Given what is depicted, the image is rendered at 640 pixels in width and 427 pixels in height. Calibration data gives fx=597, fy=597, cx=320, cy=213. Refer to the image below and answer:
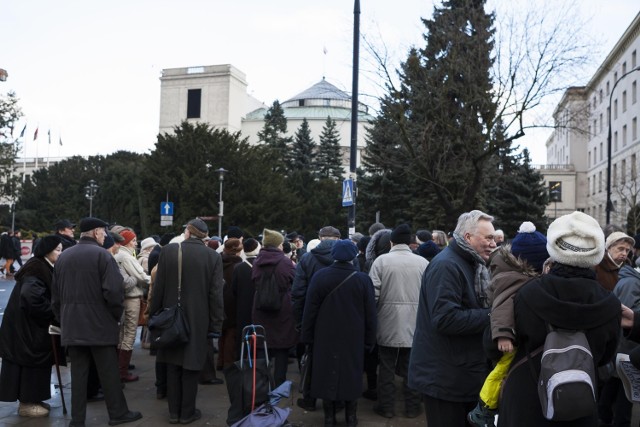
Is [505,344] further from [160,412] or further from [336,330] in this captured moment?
[160,412]

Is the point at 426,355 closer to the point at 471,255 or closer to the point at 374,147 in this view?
the point at 471,255

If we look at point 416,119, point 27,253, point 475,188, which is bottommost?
point 27,253

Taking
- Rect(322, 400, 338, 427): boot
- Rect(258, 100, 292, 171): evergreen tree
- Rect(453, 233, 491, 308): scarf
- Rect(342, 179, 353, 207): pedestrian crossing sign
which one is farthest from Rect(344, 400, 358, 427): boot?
Rect(258, 100, 292, 171): evergreen tree

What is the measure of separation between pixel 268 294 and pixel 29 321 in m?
2.53

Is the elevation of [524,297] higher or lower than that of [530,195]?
lower

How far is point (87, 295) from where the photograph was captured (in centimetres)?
575

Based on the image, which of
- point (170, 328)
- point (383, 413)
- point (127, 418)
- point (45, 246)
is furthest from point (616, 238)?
point (45, 246)

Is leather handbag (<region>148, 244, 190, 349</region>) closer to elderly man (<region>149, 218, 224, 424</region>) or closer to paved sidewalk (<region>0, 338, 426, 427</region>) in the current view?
elderly man (<region>149, 218, 224, 424</region>)

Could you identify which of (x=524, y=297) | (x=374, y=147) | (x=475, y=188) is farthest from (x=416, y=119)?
(x=524, y=297)

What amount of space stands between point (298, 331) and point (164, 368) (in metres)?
1.66

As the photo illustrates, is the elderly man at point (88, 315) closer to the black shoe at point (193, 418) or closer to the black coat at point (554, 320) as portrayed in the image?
the black shoe at point (193, 418)

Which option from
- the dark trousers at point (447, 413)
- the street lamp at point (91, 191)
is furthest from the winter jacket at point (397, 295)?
the street lamp at point (91, 191)

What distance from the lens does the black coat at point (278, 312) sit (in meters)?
6.99

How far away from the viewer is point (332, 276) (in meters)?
5.93
